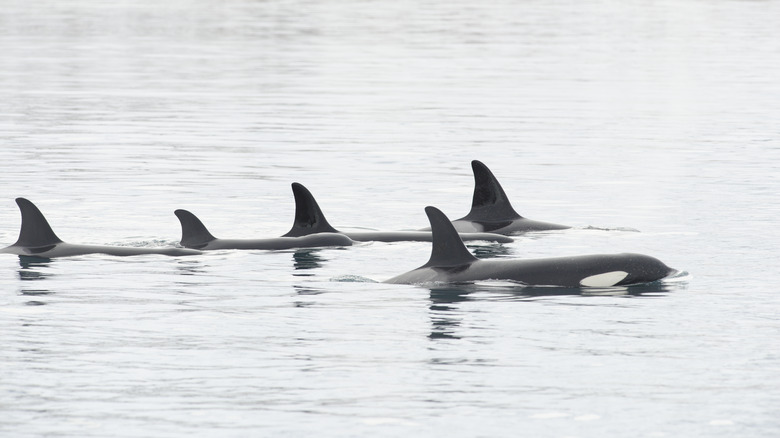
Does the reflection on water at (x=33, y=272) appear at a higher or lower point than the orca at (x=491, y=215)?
lower

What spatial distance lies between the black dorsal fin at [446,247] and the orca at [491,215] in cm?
549

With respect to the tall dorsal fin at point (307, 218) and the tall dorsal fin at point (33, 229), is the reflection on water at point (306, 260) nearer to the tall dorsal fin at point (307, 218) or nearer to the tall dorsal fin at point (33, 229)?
the tall dorsal fin at point (307, 218)

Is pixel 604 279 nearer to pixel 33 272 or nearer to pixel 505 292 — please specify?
pixel 505 292

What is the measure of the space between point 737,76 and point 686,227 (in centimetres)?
4083

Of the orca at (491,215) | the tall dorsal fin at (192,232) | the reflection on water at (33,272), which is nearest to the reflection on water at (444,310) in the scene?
the reflection on water at (33,272)

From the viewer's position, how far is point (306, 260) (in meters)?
19.3

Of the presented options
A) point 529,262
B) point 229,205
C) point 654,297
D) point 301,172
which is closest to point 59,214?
point 229,205

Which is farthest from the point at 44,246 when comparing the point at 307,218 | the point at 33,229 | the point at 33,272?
the point at 307,218

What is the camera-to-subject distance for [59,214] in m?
24.3

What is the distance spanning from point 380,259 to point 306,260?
0.93m

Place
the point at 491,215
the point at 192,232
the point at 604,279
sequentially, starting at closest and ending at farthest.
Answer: the point at 604,279
the point at 192,232
the point at 491,215

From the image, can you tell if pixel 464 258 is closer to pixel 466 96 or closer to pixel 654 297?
pixel 654 297

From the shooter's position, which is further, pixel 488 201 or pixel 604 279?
pixel 488 201

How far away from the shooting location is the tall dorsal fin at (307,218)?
68.7ft
